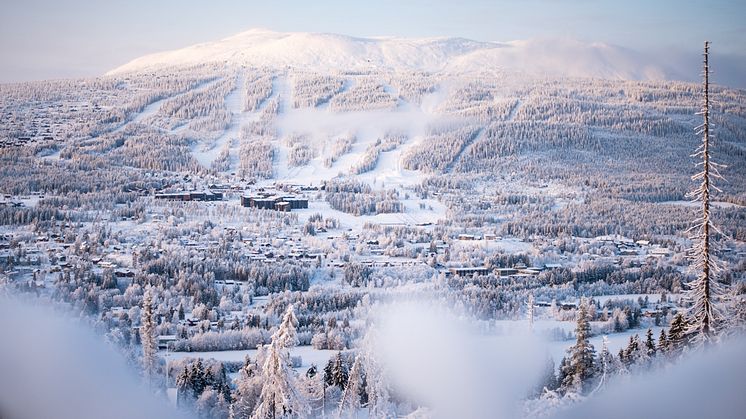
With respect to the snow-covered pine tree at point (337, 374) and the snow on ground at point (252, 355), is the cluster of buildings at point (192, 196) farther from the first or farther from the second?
the snow-covered pine tree at point (337, 374)

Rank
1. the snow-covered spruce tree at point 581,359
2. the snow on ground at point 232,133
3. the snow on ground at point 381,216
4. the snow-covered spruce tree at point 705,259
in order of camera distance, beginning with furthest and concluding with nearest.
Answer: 1. the snow on ground at point 232,133
2. the snow on ground at point 381,216
3. the snow-covered spruce tree at point 581,359
4. the snow-covered spruce tree at point 705,259

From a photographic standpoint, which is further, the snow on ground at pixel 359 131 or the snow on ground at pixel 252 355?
the snow on ground at pixel 359 131

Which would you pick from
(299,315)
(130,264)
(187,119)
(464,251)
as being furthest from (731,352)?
(187,119)

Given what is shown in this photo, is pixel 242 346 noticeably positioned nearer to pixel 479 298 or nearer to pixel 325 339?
pixel 325 339

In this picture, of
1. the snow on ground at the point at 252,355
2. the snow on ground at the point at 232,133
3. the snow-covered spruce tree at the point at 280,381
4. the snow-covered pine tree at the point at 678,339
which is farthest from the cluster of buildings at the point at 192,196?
the snow-covered spruce tree at the point at 280,381

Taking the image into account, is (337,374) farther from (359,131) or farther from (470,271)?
(359,131)

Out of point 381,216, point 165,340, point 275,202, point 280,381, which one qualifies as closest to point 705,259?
point 280,381
